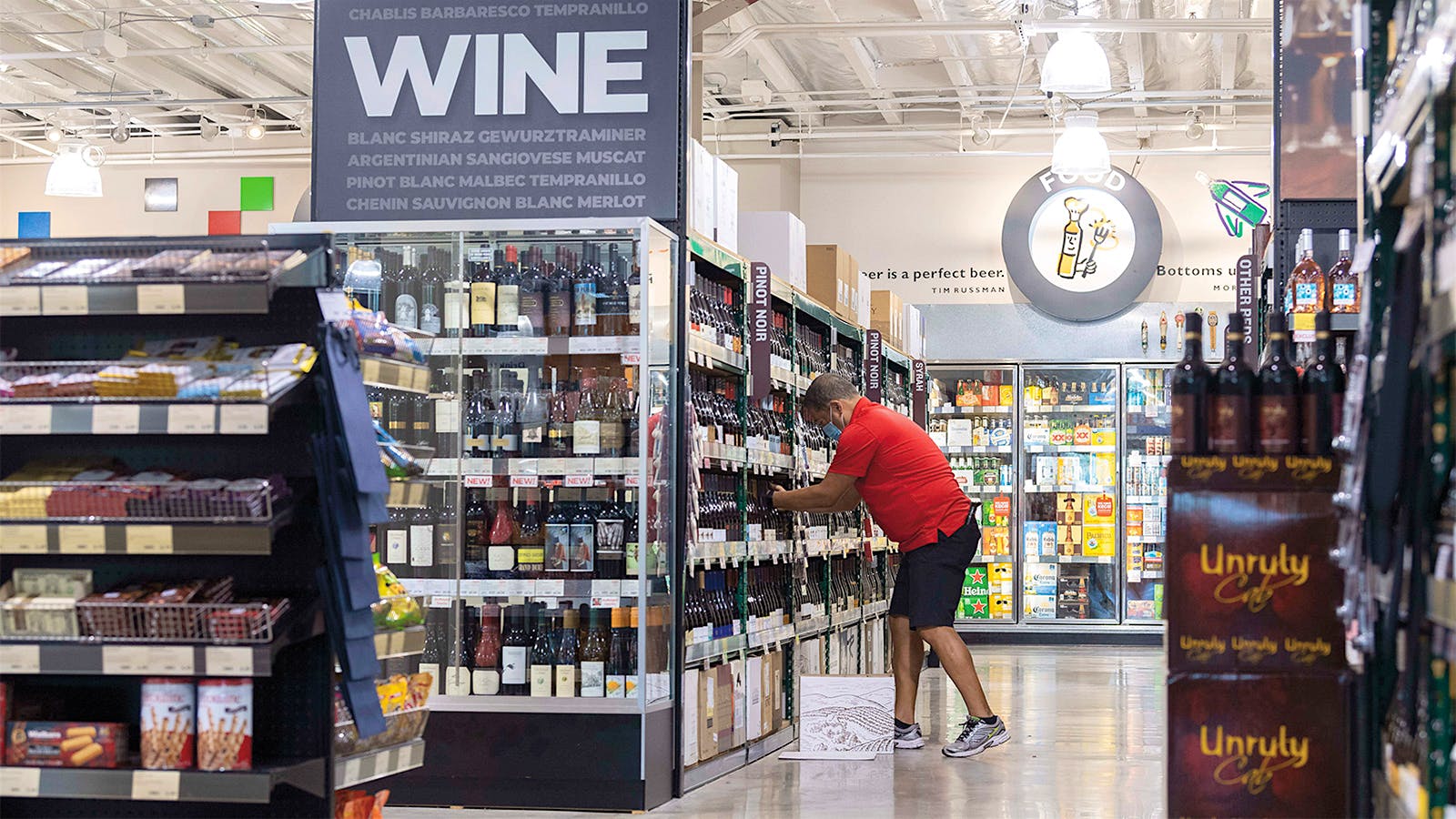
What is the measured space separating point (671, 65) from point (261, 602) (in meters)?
2.97

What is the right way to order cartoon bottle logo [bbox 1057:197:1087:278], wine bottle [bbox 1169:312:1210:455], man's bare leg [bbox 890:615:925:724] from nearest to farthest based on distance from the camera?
wine bottle [bbox 1169:312:1210:455], man's bare leg [bbox 890:615:925:724], cartoon bottle logo [bbox 1057:197:1087:278]

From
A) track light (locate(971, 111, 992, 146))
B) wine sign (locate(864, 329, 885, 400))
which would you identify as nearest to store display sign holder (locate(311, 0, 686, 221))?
wine sign (locate(864, 329, 885, 400))

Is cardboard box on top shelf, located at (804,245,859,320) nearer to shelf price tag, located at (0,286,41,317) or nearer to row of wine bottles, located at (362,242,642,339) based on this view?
row of wine bottles, located at (362,242,642,339)

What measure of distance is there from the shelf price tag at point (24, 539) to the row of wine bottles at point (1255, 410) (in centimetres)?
242

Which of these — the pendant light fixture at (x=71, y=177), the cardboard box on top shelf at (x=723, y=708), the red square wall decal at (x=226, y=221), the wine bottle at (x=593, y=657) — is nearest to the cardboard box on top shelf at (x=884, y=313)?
the cardboard box on top shelf at (x=723, y=708)

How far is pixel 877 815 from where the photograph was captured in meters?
5.70

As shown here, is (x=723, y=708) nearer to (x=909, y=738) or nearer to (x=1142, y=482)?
(x=909, y=738)

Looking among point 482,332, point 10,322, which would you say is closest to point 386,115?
point 482,332

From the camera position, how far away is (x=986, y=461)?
47.0ft

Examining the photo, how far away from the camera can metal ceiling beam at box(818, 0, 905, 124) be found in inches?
500

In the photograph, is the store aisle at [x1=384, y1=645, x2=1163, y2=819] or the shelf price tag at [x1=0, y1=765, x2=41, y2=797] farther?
the store aisle at [x1=384, y1=645, x2=1163, y2=819]

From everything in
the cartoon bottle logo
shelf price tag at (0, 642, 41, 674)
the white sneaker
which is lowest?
the white sneaker

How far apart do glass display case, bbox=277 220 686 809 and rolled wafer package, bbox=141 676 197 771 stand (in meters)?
2.05

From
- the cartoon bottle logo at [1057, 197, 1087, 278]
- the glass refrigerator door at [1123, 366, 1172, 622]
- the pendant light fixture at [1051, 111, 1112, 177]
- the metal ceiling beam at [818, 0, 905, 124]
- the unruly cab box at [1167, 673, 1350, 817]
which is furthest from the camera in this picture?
the cartoon bottle logo at [1057, 197, 1087, 278]
